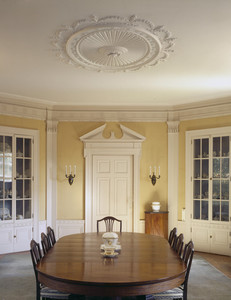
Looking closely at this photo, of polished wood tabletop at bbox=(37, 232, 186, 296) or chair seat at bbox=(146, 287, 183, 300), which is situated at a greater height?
polished wood tabletop at bbox=(37, 232, 186, 296)

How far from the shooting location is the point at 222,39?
142 inches

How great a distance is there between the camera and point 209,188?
6699 millimetres

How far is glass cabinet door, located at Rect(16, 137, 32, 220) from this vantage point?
670cm

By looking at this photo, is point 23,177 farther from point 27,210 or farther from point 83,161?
point 83,161

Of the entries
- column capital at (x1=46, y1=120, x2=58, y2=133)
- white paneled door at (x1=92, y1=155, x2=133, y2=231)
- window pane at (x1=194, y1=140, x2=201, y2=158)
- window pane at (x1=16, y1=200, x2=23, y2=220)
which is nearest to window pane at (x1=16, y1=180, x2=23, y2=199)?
window pane at (x1=16, y1=200, x2=23, y2=220)

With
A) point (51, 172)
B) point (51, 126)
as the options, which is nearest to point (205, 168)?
point (51, 172)

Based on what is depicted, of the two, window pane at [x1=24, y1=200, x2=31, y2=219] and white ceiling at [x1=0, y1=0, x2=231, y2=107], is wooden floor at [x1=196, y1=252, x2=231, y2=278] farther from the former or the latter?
window pane at [x1=24, y1=200, x2=31, y2=219]

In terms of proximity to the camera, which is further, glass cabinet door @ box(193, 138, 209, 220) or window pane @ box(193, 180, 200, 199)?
window pane @ box(193, 180, 200, 199)

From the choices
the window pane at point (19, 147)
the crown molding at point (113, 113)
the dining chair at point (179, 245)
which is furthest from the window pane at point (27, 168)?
the dining chair at point (179, 245)

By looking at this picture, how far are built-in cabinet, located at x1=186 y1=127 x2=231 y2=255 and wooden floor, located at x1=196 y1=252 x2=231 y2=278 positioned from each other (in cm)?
17

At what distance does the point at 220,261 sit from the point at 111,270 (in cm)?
A: 360

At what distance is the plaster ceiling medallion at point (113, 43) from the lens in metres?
3.28

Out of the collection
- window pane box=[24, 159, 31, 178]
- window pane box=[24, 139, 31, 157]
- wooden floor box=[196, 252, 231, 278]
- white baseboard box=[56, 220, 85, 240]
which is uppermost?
window pane box=[24, 139, 31, 157]

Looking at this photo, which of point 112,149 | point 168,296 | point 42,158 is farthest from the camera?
point 112,149
